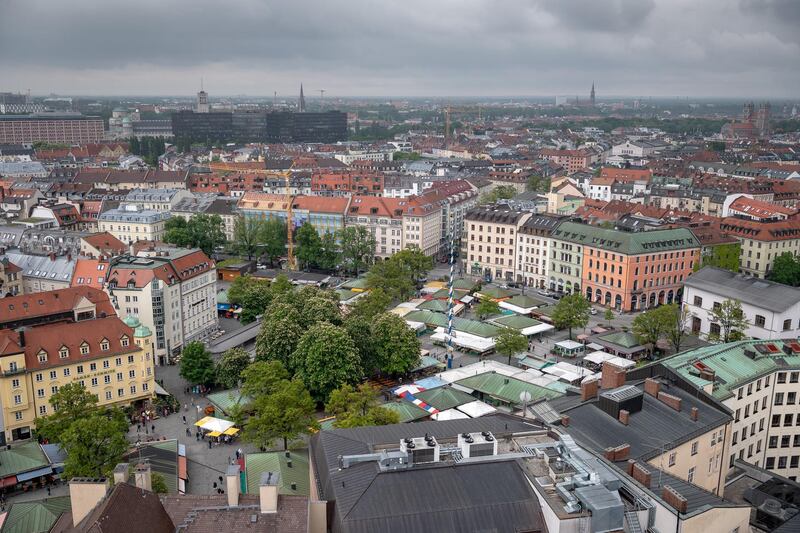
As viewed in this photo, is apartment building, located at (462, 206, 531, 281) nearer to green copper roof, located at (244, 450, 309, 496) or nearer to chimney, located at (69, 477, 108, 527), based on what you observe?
green copper roof, located at (244, 450, 309, 496)

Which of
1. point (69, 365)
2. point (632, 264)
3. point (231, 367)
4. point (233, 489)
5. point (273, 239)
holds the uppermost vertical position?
point (233, 489)

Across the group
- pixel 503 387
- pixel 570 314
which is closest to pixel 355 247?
pixel 570 314

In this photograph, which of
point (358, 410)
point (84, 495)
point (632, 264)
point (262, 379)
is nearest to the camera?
point (84, 495)

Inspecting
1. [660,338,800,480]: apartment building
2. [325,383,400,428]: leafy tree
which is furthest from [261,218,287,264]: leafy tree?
[660,338,800,480]: apartment building

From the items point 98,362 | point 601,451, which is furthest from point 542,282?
point 601,451

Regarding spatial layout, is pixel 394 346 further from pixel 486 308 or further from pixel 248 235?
pixel 248 235

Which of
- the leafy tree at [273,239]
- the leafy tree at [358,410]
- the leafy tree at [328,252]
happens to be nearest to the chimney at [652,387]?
the leafy tree at [358,410]

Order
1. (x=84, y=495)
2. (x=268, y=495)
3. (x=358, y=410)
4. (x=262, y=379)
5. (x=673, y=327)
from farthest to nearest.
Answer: (x=673, y=327)
(x=262, y=379)
(x=358, y=410)
(x=84, y=495)
(x=268, y=495)

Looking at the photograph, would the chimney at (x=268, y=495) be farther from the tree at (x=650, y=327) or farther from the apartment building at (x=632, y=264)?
the apartment building at (x=632, y=264)
